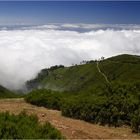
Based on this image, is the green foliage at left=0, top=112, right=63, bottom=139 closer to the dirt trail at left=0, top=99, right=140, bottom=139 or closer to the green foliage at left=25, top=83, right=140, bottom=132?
the dirt trail at left=0, top=99, right=140, bottom=139

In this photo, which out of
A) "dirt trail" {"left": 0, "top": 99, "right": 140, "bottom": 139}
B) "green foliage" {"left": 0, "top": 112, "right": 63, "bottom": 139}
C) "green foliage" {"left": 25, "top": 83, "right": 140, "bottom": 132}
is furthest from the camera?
"green foliage" {"left": 25, "top": 83, "right": 140, "bottom": 132}

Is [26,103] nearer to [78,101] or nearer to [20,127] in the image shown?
[78,101]

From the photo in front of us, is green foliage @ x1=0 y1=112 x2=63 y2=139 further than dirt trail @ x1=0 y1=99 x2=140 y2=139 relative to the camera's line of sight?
No

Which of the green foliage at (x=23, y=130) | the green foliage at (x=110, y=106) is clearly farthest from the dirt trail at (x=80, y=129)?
the green foliage at (x=23, y=130)

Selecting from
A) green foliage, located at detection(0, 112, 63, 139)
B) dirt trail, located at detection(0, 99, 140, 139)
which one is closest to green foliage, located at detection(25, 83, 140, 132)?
dirt trail, located at detection(0, 99, 140, 139)

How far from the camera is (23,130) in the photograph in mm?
14289

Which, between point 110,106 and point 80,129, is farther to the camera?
point 110,106

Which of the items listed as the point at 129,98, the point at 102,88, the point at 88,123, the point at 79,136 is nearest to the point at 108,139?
the point at 79,136

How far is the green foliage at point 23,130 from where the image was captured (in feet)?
45.5

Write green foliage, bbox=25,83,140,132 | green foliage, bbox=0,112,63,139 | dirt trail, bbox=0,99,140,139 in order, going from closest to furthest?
green foliage, bbox=0,112,63,139 → dirt trail, bbox=0,99,140,139 → green foliage, bbox=25,83,140,132

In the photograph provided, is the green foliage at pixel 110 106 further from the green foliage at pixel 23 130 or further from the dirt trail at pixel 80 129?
the green foliage at pixel 23 130

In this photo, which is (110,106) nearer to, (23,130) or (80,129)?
(80,129)

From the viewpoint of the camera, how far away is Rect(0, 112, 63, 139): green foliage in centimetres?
1388

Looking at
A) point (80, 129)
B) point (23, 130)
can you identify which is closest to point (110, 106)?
point (80, 129)
